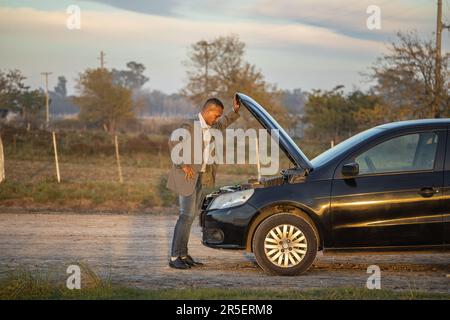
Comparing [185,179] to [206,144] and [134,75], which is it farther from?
[134,75]

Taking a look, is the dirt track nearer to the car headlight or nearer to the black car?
the black car

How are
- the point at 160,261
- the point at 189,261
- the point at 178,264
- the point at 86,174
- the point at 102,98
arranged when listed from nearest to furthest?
1. the point at 178,264
2. the point at 189,261
3. the point at 160,261
4. the point at 86,174
5. the point at 102,98

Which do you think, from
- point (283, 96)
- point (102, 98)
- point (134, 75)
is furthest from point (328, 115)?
point (134, 75)

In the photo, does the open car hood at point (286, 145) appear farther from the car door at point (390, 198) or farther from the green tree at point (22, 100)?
the green tree at point (22, 100)

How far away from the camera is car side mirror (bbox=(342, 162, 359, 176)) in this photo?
812 centimetres

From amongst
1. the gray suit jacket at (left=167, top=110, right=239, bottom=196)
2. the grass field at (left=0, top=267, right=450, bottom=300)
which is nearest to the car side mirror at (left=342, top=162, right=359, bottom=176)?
the grass field at (left=0, top=267, right=450, bottom=300)

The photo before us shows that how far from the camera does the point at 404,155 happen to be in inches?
330

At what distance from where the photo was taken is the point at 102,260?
9.16 m

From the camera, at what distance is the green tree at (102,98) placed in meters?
59.0

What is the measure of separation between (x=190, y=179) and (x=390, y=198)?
2340mm

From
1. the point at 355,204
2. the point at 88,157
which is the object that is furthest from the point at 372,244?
the point at 88,157

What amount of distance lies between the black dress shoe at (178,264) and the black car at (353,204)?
515 millimetres
